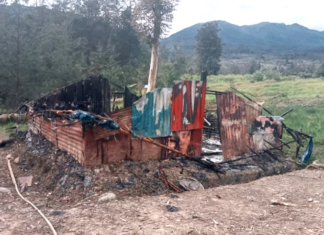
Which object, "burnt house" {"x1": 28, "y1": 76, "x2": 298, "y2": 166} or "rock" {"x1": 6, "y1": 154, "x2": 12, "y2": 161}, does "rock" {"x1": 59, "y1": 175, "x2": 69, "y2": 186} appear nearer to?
"burnt house" {"x1": 28, "y1": 76, "x2": 298, "y2": 166}

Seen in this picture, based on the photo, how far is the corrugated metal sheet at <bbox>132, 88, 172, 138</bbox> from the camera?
7383mm

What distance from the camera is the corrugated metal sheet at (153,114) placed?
738 cm

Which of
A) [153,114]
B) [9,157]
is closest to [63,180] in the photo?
[153,114]

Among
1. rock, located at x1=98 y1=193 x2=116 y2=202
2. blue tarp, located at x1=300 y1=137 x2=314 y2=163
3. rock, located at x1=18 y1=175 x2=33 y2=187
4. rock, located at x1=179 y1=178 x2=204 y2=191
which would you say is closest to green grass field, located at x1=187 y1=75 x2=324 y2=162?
blue tarp, located at x1=300 y1=137 x2=314 y2=163

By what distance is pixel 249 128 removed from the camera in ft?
32.9

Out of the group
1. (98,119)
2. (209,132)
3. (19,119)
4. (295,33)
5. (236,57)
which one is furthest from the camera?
(295,33)

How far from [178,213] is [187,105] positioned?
316cm

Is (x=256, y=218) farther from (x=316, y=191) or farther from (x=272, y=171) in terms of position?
(x=272, y=171)

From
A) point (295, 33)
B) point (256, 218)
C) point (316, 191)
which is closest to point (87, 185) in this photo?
point (256, 218)

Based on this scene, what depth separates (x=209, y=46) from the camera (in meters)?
42.7

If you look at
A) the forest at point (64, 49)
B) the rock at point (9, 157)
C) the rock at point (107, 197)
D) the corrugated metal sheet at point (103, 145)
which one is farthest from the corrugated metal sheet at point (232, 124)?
the rock at point (9, 157)

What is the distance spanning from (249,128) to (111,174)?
192 inches

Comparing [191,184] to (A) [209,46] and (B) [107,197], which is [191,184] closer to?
(B) [107,197]

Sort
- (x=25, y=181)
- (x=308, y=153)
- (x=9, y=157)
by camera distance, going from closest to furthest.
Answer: (x=25, y=181)
(x=9, y=157)
(x=308, y=153)
